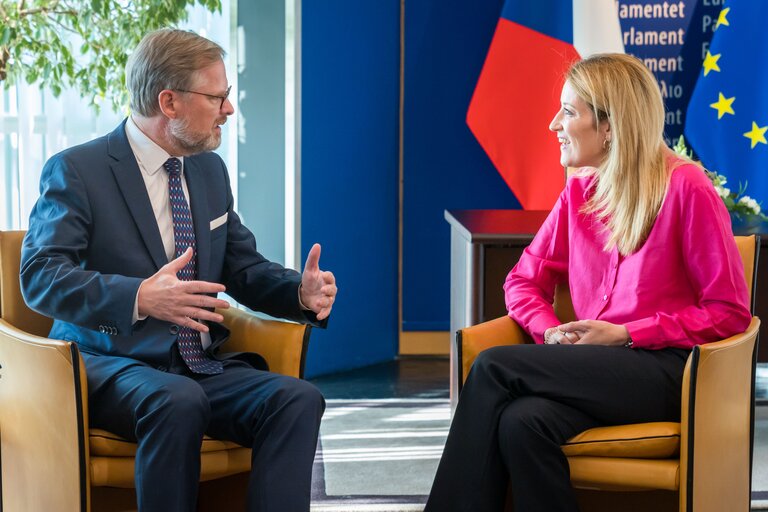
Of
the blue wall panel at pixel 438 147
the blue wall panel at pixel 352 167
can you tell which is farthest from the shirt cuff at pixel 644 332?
the blue wall panel at pixel 438 147

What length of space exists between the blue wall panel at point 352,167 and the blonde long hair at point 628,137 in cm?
230

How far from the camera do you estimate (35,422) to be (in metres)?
2.31

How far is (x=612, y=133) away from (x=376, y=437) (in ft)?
5.43

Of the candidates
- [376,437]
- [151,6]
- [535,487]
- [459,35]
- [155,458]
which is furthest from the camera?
[459,35]

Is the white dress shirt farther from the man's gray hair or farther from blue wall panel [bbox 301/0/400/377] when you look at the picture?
blue wall panel [bbox 301/0/400/377]

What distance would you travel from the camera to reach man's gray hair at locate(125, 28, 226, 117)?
2449 millimetres

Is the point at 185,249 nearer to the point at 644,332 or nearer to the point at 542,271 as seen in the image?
the point at 542,271

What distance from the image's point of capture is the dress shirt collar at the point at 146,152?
2.49 metres

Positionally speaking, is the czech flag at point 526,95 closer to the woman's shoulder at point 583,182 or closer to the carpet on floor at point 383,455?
the carpet on floor at point 383,455

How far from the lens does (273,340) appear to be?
2.55 meters

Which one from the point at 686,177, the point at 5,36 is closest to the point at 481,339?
the point at 686,177

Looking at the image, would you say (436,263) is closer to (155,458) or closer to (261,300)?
(261,300)

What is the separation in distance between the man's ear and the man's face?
13 mm

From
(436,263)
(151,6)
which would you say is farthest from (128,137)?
(436,263)
